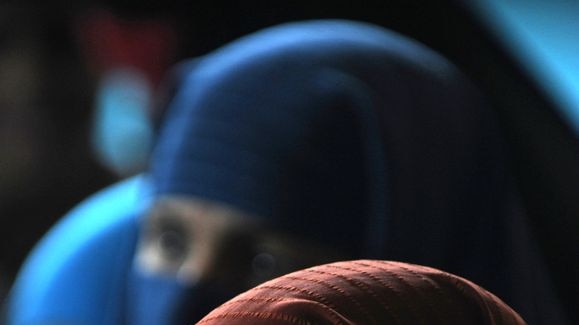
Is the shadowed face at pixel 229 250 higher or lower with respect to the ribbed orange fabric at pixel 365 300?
lower

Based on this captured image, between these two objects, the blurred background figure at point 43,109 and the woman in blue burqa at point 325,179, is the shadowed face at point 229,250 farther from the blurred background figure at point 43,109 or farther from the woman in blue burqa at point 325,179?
the blurred background figure at point 43,109

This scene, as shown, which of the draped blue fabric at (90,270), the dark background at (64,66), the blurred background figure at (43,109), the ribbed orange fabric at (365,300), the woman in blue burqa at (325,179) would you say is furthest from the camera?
the blurred background figure at (43,109)

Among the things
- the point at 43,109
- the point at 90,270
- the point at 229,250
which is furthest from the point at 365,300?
the point at 43,109

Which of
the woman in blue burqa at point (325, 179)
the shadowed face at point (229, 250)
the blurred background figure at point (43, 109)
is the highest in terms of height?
the woman in blue burqa at point (325, 179)

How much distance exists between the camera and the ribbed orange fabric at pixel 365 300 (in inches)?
24.2

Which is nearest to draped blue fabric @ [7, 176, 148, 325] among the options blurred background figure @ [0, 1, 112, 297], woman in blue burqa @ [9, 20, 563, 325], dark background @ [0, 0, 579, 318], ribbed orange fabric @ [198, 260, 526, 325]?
woman in blue burqa @ [9, 20, 563, 325]

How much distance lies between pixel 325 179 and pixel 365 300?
0.51 metres

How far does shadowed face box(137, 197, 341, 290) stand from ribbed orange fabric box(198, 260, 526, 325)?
44 cm

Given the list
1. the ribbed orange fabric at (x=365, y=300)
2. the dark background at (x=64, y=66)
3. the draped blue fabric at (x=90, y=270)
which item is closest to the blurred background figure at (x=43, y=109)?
the dark background at (x=64, y=66)

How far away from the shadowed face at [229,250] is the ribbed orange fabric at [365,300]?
1.45ft

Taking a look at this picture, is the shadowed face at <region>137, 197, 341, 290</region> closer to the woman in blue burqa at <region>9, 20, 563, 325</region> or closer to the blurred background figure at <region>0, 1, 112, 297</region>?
the woman in blue burqa at <region>9, 20, 563, 325</region>

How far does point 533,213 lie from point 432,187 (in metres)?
0.09

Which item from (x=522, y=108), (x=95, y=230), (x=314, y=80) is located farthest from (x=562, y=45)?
(x=95, y=230)

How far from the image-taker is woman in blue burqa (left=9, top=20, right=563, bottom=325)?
1101 millimetres
